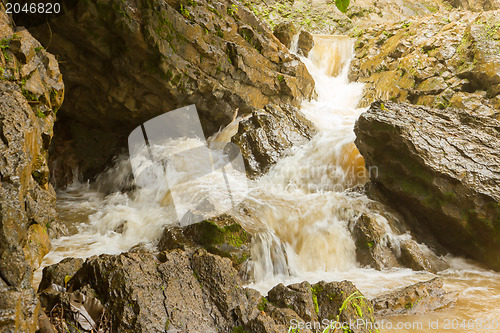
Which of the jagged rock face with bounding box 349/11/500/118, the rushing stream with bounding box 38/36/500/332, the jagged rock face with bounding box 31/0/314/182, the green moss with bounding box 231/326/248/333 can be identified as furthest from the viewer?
the jagged rock face with bounding box 349/11/500/118

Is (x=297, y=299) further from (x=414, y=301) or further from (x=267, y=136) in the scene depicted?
(x=267, y=136)

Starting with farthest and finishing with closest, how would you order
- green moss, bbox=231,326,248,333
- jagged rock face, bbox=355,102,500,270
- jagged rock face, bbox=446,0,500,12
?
jagged rock face, bbox=446,0,500,12, jagged rock face, bbox=355,102,500,270, green moss, bbox=231,326,248,333

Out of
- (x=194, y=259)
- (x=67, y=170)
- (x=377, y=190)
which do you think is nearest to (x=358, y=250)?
(x=377, y=190)

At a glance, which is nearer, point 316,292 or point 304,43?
point 316,292

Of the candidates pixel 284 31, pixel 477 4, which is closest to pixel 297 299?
pixel 284 31

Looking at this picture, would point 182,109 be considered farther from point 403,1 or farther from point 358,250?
point 403,1

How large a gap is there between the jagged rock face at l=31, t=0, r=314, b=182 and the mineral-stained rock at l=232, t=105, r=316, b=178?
3.99 feet

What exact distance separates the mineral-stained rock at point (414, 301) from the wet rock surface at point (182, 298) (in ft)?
3.04

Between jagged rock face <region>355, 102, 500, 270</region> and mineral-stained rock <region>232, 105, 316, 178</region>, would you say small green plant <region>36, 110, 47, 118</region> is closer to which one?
mineral-stained rock <region>232, 105, 316, 178</region>

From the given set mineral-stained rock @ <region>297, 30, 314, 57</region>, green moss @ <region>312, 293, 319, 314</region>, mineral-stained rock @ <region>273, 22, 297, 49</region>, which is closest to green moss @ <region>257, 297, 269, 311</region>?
green moss @ <region>312, 293, 319, 314</region>

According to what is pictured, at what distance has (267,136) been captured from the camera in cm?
850

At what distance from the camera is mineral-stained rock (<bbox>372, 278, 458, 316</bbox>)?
3.45 meters

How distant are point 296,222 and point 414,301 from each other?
8.18 feet

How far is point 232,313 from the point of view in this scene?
2430 millimetres
